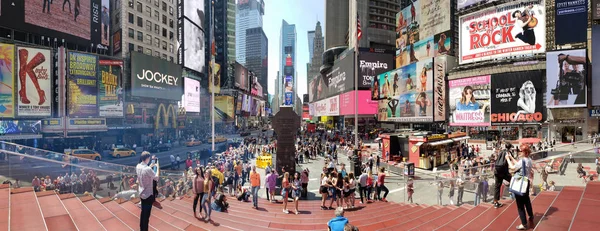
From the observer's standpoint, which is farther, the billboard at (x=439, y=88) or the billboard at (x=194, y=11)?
the billboard at (x=194, y=11)

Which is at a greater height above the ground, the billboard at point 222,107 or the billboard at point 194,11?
the billboard at point 194,11

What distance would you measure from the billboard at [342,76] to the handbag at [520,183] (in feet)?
191

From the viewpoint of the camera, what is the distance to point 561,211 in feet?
18.5

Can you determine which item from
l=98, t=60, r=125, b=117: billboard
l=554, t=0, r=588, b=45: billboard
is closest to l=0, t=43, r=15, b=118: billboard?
l=98, t=60, r=125, b=117: billboard

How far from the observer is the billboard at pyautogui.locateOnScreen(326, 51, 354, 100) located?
6450 cm

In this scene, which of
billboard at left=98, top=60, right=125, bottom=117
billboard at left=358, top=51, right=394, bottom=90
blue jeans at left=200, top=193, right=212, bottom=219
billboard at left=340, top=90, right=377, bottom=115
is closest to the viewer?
blue jeans at left=200, top=193, right=212, bottom=219

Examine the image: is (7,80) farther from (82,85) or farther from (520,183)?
(520,183)

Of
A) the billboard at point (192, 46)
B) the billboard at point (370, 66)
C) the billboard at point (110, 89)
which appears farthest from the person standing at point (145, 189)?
the billboard at point (370, 66)

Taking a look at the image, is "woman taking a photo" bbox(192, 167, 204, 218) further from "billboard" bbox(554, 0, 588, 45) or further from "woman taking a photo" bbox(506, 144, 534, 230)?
"billboard" bbox(554, 0, 588, 45)

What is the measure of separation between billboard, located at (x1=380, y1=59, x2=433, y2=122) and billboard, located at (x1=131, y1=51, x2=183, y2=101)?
40989 mm

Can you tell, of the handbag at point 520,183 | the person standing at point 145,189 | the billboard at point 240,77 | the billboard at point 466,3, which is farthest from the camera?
the billboard at point 240,77

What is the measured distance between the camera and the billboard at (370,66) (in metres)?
63.9

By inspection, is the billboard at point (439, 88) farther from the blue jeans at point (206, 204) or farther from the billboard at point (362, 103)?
the blue jeans at point (206, 204)

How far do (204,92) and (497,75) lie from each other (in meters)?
65.1
